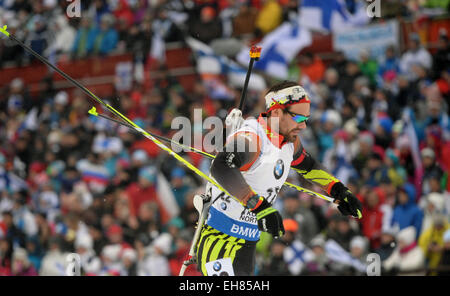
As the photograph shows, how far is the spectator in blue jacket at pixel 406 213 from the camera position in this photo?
10.3 metres

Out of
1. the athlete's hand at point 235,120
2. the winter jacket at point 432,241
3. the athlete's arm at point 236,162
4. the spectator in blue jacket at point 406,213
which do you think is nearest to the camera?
the athlete's arm at point 236,162

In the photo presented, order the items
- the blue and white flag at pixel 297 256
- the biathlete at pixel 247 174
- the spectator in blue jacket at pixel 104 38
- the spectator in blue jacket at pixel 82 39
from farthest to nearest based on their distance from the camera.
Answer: the spectator in blue jacket at pixel 82 39
the spectator in blue jacket at pixel 104 38
the blue and white flag at pixel 297 256
the biathlete at pixel 247 174

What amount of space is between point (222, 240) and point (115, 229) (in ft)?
20.2

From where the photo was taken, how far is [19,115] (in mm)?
16453

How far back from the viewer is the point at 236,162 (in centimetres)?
565

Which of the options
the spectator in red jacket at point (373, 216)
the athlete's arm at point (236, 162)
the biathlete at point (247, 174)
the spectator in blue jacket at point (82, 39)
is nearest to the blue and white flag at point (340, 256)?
the spectator in red jacket at point (373, 216)

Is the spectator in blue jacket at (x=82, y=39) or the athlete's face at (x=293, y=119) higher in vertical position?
the spectator in blue jacket at (x=82, y=39)

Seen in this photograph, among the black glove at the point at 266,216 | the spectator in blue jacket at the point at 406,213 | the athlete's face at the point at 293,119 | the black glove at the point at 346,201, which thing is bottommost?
the spectator in blue jacket at the point at 406,213

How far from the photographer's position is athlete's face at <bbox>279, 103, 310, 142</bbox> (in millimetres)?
5898

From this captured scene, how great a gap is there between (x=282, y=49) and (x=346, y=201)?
7.72m

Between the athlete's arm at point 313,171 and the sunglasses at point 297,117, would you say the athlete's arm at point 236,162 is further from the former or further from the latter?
the athlete's arm at point 313,171

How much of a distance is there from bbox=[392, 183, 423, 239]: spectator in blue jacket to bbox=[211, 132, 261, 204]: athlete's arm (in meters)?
5.22

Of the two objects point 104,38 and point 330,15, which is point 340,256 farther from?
point 104,38

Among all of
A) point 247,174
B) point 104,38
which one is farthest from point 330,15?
point 247,174
